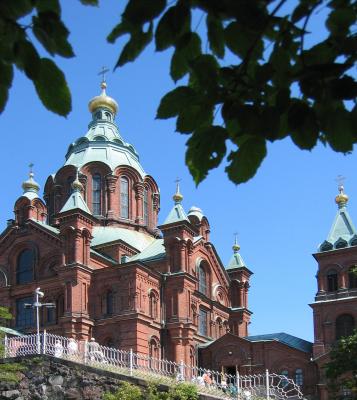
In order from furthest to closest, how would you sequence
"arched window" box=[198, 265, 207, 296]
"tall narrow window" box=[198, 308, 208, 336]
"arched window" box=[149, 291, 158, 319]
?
1. "arched window" box=[198, 265, 207, 296]
2. "tall narrow window" box=[198, 308, 208, 336]
3. "arched window" box=[149, 291, 158, 319]

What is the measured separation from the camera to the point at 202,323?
4916cm

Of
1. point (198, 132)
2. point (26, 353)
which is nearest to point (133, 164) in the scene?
point (26, 353)

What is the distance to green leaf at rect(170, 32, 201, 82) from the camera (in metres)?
3.94

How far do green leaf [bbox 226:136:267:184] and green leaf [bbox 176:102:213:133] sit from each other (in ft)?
0.79

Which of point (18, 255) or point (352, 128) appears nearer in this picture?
point (352, 128)

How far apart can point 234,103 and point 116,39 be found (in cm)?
71

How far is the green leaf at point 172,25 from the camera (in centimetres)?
372

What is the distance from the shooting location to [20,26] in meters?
3.61

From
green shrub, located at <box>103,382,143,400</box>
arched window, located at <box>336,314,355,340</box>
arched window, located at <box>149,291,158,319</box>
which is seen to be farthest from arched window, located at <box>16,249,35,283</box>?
arched window, located at <box>336,314,355,340</box>

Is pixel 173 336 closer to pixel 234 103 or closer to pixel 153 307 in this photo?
pixel 153 307

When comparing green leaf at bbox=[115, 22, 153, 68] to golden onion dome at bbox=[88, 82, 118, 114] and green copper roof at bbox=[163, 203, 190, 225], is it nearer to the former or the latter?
green copper roof at bbox=[163, 203, 190, 225]

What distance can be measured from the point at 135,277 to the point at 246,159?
38.9 m

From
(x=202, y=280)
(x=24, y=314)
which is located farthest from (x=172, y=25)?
(x=202, y=280)

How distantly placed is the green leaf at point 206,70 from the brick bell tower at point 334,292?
41.1 meters
